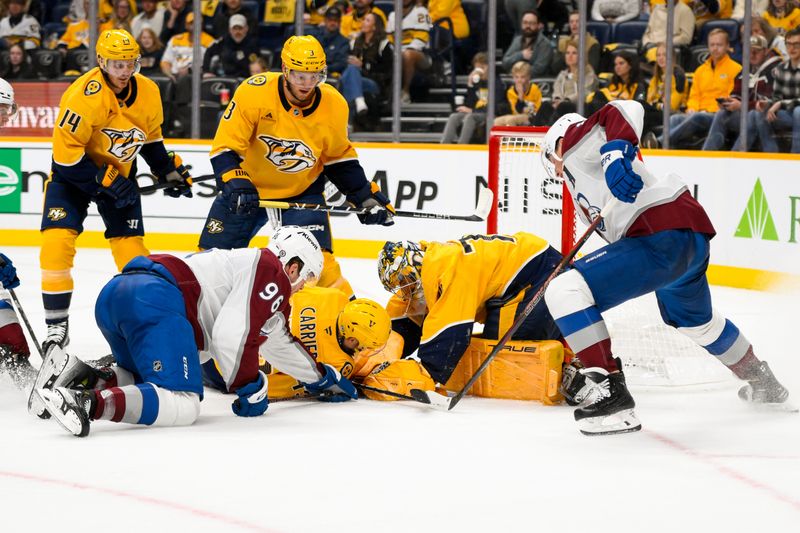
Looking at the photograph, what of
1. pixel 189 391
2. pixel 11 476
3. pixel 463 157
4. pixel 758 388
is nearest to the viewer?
pixel 11 476

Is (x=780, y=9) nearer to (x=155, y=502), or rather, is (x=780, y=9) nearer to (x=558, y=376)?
(x=558, y=376)

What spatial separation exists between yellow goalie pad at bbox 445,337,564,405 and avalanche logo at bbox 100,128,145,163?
70.3 inches

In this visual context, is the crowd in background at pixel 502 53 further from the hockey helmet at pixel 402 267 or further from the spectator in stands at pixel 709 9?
the hockey helmet at pixel 402 267

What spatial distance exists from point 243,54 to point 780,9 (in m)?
3.91

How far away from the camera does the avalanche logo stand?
16.5 feet

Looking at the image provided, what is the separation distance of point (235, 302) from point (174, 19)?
20.3 feet

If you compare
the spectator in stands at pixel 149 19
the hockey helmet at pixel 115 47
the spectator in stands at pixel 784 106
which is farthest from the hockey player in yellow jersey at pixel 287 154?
the spectator in stands at pixel 149 19

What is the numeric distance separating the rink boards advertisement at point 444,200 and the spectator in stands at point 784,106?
8.3 inches

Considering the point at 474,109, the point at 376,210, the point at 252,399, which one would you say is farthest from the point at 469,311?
the point at 474,109

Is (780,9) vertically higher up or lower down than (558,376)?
higher up

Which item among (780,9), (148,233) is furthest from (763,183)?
(148,233)

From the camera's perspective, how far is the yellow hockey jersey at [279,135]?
16.5ft

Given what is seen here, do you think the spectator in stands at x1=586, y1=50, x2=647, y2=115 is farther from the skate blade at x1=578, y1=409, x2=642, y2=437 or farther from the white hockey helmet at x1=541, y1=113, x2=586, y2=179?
the skate blade at x1=578, y1=409, x2=642, y2=437

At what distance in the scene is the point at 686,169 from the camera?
778cm
